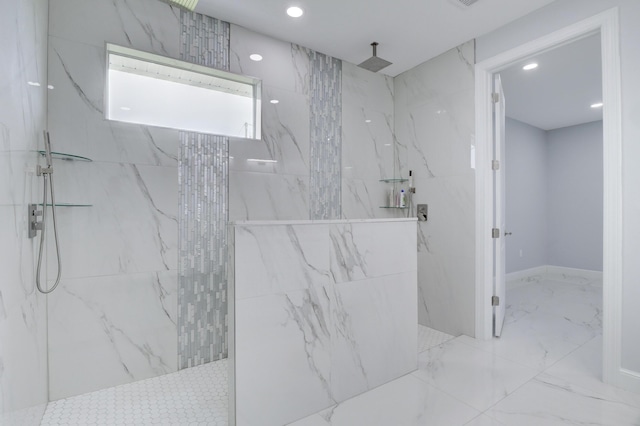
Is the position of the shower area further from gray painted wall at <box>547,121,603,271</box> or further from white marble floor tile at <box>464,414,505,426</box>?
gray painted wall at <box>547,121,603,271</box>

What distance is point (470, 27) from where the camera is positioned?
8.52 ft

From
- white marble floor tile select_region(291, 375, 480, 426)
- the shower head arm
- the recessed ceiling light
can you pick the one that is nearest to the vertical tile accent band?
the recessed ceiling light

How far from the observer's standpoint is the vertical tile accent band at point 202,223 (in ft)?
7.54

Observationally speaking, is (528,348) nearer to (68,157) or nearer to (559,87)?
(559,87)

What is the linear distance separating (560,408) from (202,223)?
102 inches

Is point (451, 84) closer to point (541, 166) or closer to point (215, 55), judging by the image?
point (215, 55)

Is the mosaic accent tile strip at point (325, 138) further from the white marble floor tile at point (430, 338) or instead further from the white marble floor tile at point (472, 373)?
the white marble floor tile at point (472, 373)

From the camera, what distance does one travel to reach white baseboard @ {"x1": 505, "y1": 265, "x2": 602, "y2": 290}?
4961mm

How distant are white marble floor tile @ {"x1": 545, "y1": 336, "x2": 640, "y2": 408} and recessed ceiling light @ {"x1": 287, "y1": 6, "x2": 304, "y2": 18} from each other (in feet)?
10.6

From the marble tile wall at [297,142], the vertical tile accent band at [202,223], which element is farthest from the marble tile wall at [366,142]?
the vertical tile accent band at [202,223]

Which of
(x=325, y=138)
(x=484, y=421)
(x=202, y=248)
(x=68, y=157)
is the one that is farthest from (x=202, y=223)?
(x=484, y=421)

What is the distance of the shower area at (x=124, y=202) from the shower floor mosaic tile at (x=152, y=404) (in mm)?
23

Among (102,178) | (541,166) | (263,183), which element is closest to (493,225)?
(263,183)

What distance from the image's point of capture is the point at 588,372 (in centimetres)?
215
